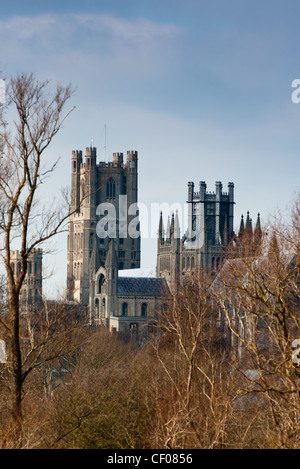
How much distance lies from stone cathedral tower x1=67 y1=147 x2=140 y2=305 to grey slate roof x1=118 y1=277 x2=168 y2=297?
70.7 feet

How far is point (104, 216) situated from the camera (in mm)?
162500

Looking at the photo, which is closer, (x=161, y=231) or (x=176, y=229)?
(x=176, y=229)

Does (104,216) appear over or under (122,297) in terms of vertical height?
over

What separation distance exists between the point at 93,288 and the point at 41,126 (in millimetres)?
115038

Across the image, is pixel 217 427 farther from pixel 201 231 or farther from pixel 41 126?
pixel 201 231

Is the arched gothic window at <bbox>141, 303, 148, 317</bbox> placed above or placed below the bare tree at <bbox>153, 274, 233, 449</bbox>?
below

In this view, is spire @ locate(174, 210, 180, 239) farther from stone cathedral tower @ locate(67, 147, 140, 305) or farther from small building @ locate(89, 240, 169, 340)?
stone cathedral tower @ locate(67, 147, 140, 305)

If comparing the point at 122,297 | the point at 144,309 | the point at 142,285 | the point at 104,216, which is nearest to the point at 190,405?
the point at 144,309

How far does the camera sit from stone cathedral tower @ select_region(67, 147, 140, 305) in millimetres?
158000

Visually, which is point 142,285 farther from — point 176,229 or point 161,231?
point 161,231

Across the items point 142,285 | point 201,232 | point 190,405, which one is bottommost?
point 142,285

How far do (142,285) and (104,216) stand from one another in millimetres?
33478

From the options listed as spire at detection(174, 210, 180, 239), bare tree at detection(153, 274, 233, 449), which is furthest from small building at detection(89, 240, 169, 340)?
bare tree at detection(153, 274, 233, 449)
